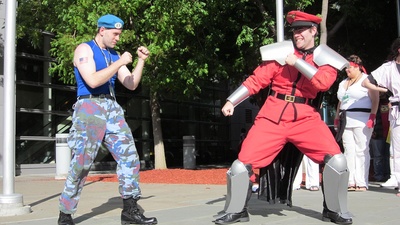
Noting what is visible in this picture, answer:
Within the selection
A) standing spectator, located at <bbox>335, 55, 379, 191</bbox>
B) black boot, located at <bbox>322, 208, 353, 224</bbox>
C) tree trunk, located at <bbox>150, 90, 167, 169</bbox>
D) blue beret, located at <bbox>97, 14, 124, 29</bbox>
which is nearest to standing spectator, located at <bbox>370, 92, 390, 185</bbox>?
standing spectator, located at <bbox>335, 55, 379, 191</bbox>

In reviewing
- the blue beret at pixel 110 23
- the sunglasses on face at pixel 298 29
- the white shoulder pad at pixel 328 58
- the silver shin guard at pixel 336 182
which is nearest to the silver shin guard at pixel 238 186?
the silver shin guard at pixel 336 182

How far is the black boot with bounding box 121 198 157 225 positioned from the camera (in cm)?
507

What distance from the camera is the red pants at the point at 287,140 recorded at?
4.83 meters

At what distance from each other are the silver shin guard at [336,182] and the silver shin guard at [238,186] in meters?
0.71

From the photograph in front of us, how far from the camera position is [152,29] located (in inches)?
500

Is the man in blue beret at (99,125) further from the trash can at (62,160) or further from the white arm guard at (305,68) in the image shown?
the trash can at (62,160)

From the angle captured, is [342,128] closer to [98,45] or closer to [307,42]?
[307,42]

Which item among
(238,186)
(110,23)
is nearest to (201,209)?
(238,186)

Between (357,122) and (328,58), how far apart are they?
332 cm

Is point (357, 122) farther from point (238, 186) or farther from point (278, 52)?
point (238, 186)

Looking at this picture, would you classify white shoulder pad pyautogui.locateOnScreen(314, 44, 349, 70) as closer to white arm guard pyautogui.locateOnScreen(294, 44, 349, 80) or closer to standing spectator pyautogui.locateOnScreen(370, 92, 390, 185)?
white arm guard pyautogui.locateOnScreen(294, 44, 349, 80)

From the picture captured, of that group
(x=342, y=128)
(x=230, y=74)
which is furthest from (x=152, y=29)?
A: (x=342, y=128)

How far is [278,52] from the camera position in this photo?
4.94 meters

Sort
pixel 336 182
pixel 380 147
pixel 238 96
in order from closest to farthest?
pixel 336 182 → pixel 238 96 → pixel 380 147
